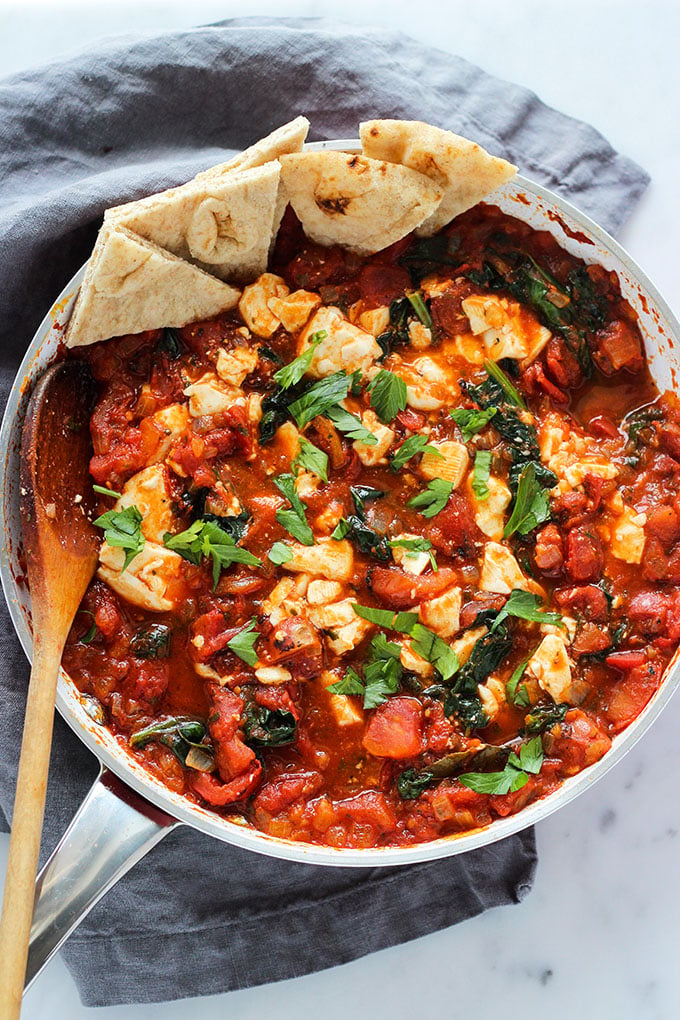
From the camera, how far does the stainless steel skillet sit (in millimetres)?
3689

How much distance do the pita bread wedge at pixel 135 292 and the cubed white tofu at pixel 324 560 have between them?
1.12 meters

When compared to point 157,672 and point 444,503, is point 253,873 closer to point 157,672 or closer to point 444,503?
point 157,672

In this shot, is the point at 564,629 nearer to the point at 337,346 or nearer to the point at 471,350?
the point at 471,350

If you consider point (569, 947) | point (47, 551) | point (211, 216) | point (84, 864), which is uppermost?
point (211, 216)

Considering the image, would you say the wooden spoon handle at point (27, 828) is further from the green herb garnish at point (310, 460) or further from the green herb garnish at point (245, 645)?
the green herb garnish at point (310, 460)

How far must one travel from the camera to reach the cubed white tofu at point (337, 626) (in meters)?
4.02

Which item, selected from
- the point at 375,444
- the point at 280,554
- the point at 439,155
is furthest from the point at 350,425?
the point at 439,155

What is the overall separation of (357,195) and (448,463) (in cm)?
119

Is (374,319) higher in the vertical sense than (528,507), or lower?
higher

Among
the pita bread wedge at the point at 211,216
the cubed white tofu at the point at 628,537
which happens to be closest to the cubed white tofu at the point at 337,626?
the cubed white tofu at the point at 628,537

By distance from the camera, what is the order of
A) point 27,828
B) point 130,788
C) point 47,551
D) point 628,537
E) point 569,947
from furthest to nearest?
point 569,947
point 628,537
point 47,551
point 130,788
point 27,828

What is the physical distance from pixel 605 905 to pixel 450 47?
4343 millimetres

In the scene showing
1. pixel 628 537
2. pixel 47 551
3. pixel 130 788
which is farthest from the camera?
pixel 628 537

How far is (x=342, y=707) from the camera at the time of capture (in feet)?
13.2
